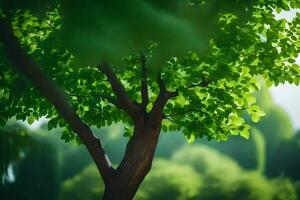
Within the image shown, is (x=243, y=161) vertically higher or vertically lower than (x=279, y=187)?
higher

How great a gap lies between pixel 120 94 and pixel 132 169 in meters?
1.38

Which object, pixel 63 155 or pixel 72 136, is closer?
pixel 72 136

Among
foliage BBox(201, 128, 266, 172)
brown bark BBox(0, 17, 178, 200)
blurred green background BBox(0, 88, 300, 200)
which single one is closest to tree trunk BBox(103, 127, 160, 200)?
brown bark BBox(0, 17, 178, 200)

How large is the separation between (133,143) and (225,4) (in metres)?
5.34

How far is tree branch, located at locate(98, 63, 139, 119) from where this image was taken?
8.69 meters

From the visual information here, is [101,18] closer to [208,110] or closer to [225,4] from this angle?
[225,4]

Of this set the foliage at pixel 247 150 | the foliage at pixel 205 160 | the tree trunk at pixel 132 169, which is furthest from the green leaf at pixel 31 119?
the foliage at pixel 247 150

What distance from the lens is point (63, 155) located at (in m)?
44.4

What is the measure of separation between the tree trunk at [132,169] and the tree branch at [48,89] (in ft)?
0.71

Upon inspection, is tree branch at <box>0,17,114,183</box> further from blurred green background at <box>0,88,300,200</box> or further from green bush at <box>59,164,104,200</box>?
green bush at <box>59,164,104,200</box>

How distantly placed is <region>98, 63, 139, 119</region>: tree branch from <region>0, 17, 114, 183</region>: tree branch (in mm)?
861

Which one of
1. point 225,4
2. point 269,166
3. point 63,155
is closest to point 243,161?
point 269,166

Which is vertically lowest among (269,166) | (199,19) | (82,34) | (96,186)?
(82,34)

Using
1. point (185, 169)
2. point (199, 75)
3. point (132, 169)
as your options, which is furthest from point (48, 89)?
point (185, 169)
